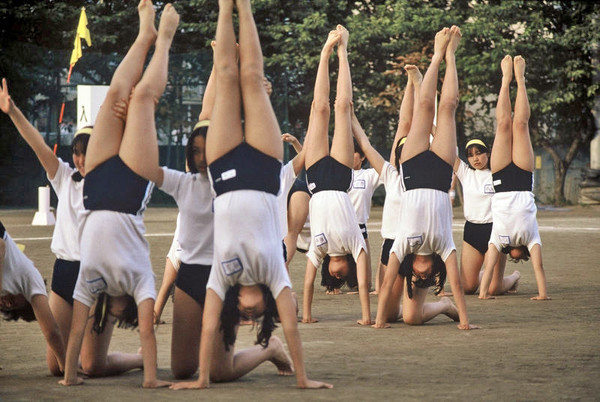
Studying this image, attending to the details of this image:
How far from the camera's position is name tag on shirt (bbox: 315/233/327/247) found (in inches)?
409

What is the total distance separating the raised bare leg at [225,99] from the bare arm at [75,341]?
127cm

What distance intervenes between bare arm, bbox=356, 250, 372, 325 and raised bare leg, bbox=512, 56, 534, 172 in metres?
2.85

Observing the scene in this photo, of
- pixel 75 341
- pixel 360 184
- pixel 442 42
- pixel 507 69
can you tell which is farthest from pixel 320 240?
pixel 75 341

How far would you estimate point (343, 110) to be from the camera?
10062 mm

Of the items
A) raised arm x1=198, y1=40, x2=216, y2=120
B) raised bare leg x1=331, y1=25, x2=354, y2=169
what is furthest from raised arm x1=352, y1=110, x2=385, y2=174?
raised arm x1=198, y1=40, x2=216, y2=120

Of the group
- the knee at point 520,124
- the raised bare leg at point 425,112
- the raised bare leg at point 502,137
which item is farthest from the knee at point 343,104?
the knee at point 520,124

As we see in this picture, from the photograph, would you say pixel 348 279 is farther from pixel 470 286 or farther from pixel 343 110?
pixel 470 286

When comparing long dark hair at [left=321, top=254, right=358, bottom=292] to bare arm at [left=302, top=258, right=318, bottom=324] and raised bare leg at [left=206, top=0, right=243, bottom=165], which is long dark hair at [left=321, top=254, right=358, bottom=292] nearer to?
bare arm at [left=302, top=258, right=318, bottom=324]

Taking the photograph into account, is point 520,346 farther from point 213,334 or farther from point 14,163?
point 14,163

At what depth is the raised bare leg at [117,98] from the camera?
6.95m

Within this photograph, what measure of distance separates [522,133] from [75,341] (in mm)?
7017

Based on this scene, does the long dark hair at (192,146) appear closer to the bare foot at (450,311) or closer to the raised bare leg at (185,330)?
the raised bare leg at (185,330)

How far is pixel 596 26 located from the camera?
37.8m

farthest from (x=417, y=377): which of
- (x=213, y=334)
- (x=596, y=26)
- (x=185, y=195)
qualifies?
(x=596, y=26)
